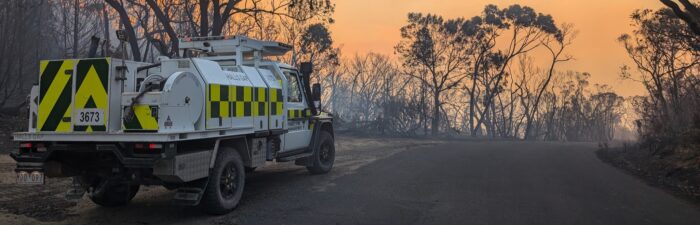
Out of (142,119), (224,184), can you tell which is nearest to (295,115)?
(224,184)

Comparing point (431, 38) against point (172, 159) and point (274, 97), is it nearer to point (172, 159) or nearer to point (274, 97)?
point (274, 97)

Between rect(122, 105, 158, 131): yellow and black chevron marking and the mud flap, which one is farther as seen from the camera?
the mud flap

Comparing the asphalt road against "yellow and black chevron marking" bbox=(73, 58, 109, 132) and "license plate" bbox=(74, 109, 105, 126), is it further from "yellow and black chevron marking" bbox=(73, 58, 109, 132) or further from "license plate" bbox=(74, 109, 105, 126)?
"yellow and black chevron marking" bbox=(73, 58, 109, 132)

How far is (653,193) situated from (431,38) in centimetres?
3394

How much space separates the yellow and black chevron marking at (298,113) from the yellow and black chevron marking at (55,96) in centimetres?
433

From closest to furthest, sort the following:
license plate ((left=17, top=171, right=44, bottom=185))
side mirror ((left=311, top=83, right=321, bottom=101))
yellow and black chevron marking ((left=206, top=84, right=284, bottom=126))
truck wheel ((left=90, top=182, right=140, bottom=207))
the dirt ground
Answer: license plate ((left=17, top=171, right=44, bottom=185)) → the dirt ground → yellow and black chevron marking ((left=206, top=84, right=284, bottom=126)) → truck wheel ((left=90, top=182, right=140, bottom=207)) → side mirror ((left=311, top=83, right=321, bottom=101))

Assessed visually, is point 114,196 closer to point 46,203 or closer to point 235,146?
point 46,203

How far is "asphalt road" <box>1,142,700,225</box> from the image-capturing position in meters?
7.14

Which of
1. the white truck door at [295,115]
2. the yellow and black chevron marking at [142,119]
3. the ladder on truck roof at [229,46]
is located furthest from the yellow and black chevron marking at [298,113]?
the yellow and black chevron marking at [142,119]

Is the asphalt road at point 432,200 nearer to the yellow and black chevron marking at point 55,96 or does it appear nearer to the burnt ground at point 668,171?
the burnt ground at point 668,171

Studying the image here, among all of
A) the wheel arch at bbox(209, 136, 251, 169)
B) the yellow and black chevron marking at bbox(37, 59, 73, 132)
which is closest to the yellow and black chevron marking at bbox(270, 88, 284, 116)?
the wheel arch at bbox(209, 136, 251, 169)

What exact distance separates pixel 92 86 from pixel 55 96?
1.77ft

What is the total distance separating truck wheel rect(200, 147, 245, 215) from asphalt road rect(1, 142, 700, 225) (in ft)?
0.53

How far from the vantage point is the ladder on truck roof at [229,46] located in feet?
31.8
